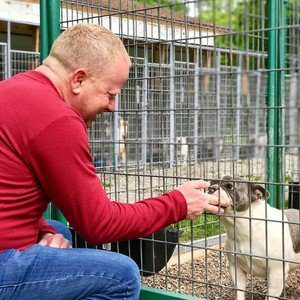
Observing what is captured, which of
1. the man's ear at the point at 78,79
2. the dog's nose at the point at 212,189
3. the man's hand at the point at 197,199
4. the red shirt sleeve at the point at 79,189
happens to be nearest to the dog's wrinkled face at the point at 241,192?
the dog's nose at the point at 212,189

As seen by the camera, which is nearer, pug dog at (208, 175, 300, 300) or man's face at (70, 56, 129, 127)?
man's face at (70, 56, 129, 127)

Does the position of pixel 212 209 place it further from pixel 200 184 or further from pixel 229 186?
pixel 229 186

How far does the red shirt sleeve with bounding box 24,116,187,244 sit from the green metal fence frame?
744mm

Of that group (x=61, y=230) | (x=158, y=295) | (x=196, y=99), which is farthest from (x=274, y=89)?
(x=61, y=230)

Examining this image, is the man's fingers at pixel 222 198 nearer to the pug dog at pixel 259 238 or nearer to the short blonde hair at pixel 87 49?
the pug dog at pixel 259 238

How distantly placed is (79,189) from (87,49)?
1.85ft

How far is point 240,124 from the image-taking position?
126 inches

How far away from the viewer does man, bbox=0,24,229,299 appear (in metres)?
2.06

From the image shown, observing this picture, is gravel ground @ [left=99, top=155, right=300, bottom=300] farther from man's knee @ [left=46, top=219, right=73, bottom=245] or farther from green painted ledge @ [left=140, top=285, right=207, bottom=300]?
→ man's knee @ [left=46, top=219, right=73, bottom=245]

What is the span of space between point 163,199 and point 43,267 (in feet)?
1.78

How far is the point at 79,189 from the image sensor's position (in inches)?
81.4

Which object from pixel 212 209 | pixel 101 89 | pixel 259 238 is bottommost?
pixel 259 238

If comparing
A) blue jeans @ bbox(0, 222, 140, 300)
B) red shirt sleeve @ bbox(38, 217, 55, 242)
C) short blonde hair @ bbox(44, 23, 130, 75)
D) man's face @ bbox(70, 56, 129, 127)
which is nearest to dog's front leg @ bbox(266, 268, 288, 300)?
blue jeans @ bbox(0, 222, 140, 300)

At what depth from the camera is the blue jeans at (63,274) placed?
2062 millimetres
